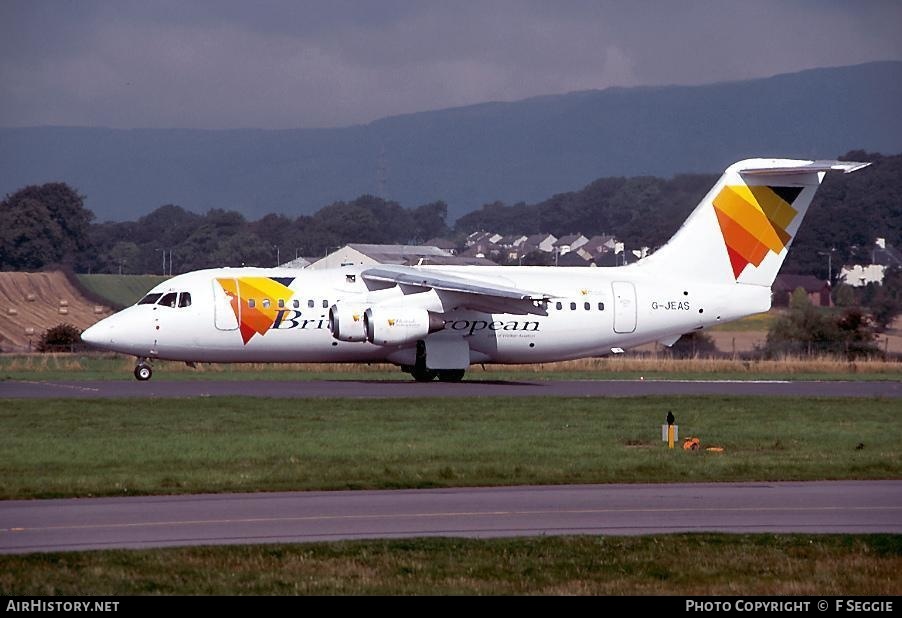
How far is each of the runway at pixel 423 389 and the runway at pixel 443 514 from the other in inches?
632

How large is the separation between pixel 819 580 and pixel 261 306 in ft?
90.4

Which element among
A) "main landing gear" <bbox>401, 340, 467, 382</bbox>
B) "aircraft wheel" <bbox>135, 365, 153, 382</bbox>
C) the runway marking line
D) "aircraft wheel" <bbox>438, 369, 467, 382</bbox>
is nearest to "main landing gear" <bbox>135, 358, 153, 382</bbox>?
"aircraft wheel" <bbox>135, 365, 153, 382</bbox>

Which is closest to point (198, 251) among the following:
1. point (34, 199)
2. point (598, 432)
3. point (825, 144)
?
point (34, 199)

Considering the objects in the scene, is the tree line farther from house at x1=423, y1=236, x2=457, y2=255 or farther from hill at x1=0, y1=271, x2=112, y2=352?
hill at x1=0, y1=271, x2=112, y2=352

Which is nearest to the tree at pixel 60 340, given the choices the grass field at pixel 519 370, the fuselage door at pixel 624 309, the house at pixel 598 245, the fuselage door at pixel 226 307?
the grass field at pixel 519 370

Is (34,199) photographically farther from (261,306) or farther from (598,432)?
(598,432)

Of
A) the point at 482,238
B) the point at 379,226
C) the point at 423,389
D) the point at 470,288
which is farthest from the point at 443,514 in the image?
the point at 482,238

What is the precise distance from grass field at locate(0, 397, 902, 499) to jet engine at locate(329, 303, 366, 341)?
572 centimetres

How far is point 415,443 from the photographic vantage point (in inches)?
995

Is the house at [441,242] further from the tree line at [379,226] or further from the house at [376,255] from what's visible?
the house at [376,255]

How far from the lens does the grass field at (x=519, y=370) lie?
1809 inches

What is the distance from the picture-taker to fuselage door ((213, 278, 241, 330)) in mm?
39719

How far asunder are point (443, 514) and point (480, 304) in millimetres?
23211

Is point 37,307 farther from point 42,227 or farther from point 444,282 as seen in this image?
point 444,282
